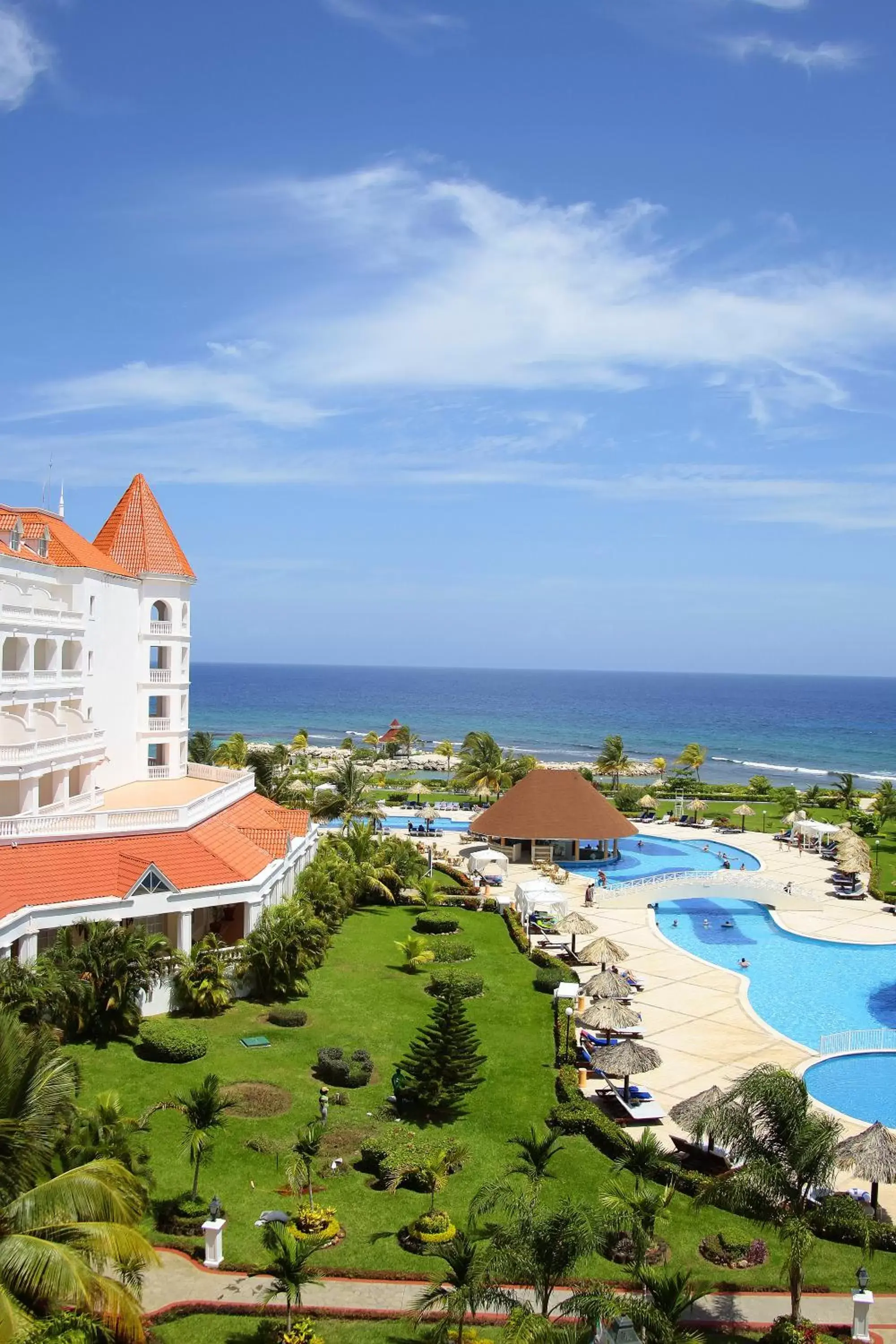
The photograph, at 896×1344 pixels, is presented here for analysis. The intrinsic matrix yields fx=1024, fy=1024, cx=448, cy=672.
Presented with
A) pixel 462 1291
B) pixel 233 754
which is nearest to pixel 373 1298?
pixel 462 1291

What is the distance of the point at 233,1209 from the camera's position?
57.4 ft

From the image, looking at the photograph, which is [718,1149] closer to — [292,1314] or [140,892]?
[292,1314]

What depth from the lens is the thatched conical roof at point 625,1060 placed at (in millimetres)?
22500

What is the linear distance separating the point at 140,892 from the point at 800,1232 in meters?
17.9

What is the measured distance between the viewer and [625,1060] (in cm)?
2259

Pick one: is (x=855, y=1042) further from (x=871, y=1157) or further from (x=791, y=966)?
(x=871, y=1157)

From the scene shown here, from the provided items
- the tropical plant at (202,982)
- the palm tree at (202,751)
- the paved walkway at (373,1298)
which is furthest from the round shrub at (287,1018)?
the palm tree at (202,751)

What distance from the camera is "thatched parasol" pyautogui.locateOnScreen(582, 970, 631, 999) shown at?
2766 cm

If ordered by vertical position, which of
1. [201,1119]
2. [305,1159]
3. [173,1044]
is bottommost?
[305,1159]

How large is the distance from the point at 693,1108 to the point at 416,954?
48.0 ft

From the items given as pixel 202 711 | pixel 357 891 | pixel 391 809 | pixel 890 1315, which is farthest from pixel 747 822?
pixel 202 711

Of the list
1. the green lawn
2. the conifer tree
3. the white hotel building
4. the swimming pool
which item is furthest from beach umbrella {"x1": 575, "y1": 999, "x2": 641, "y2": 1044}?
the swimming pool

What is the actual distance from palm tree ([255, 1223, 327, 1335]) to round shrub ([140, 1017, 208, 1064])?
30.5 feet

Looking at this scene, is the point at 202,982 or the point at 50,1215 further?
the point at 202,982
